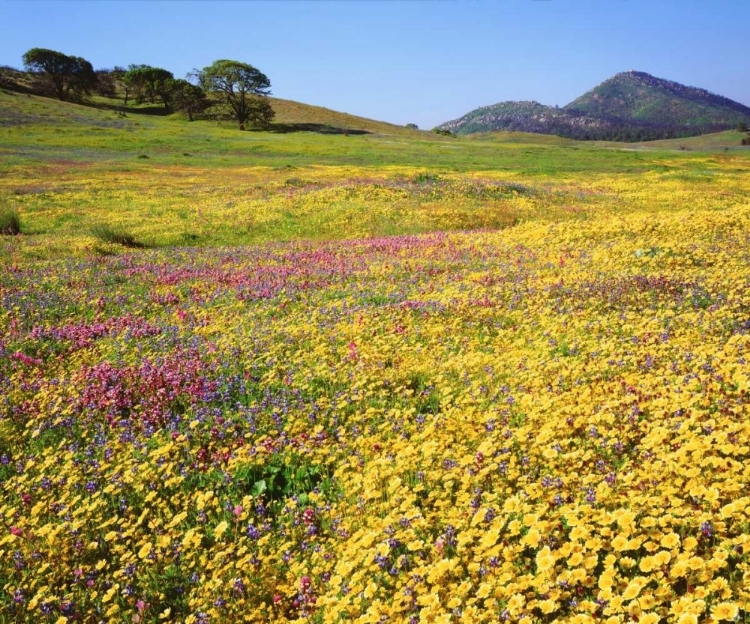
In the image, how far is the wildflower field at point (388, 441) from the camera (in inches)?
156

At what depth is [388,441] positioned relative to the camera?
245 inches

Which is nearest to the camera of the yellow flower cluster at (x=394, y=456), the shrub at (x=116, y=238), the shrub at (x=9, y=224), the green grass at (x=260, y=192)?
the yellow flower cluster at (x=394, y=456)

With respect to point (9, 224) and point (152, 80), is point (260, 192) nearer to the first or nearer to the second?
point (9, 224)

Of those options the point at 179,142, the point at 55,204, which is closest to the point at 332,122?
the point at 179,142

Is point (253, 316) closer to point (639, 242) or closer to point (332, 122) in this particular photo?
point (639, 242)

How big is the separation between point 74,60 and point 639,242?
16609cm

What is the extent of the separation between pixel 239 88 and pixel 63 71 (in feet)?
171

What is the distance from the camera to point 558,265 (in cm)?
1418

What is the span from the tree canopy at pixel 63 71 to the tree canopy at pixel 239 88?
37.5 metres

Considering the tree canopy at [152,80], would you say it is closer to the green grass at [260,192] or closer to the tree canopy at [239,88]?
the tree canopy at [239,88]

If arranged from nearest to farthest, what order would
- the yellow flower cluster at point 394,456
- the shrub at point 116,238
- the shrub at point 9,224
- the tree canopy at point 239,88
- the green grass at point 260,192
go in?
the yellow flower cluster at point 394,456 < the shrub at point 116,238 < the green grass at point 260,192 < the shrub at point 9,224 < the tree canopy at point 239,88

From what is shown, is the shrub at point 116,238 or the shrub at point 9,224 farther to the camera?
the shrub at point 9,224

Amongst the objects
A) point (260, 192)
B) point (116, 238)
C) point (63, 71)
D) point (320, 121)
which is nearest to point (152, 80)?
point (63, 71)

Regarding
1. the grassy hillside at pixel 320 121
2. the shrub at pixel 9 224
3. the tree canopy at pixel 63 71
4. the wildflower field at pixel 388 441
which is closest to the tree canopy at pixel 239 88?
the grassy hillside at pixel 320 121
